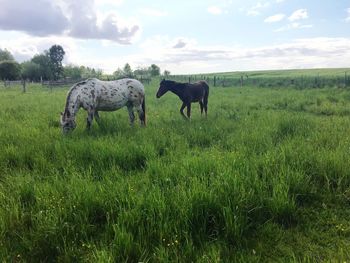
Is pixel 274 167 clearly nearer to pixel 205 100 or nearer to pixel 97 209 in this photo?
pixel 97 209

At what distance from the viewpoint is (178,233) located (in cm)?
316

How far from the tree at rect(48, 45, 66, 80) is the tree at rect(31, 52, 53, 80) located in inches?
66.8

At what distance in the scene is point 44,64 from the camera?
72.7 meters

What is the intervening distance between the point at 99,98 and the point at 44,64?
7118 centimetres

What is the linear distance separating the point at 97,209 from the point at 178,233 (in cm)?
107

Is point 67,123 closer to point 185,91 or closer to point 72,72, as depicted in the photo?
point 185,91

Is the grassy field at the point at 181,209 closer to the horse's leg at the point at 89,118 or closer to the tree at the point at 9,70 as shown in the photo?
the horse's leg at the point at 89,118

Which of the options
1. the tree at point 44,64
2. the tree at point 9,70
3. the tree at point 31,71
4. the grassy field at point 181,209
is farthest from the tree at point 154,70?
the grassy field at point 181,209

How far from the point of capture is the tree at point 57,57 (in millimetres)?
76044

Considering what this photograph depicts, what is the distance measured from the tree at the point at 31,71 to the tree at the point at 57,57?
6658 mm

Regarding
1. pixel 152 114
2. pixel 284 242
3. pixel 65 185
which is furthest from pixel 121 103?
pixel 284 242

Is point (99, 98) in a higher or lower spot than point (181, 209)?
higher

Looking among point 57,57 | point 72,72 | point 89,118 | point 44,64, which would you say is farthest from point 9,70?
point 89,118

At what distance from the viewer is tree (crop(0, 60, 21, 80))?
6225cm
